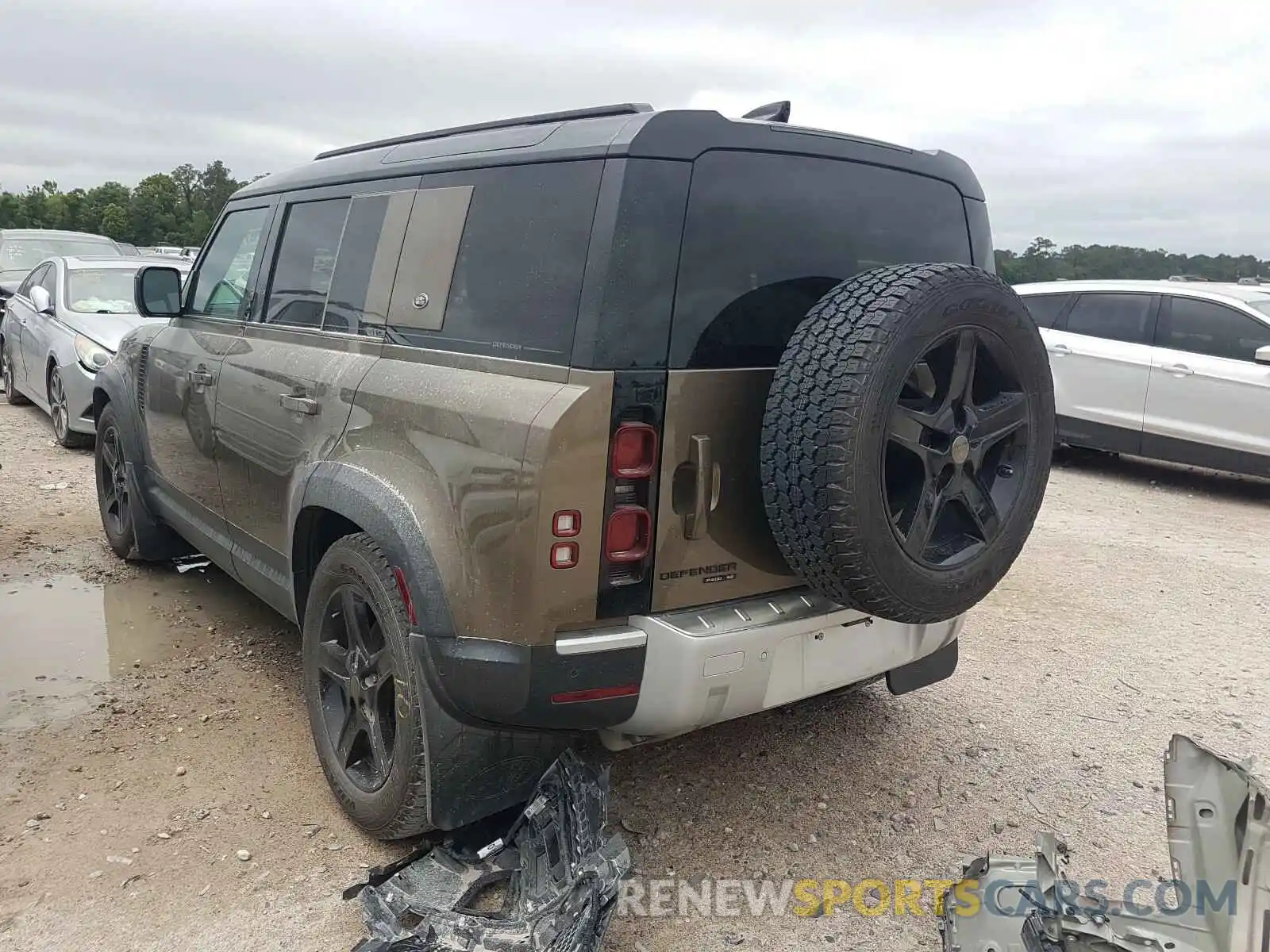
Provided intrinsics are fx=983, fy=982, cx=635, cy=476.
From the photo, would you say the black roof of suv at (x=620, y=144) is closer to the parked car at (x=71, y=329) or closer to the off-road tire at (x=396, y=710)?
the off-road tire at (x=396, y=710)

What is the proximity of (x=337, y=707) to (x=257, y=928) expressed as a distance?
716mm

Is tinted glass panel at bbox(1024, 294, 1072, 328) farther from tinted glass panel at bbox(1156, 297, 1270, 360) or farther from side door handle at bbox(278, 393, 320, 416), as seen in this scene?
side door handle at bbox(278, 393, 320, 416)

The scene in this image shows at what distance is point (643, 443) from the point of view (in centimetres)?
233

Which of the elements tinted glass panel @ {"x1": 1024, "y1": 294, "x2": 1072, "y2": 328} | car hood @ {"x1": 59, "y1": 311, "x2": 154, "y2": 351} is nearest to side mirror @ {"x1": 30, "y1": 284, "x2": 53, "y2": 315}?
car hood @ {"x1": 59, "y1": 311, "x2": 154, "y2": 351}

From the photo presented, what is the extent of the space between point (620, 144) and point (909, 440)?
990 mm

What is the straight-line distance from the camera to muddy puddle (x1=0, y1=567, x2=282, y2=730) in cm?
381

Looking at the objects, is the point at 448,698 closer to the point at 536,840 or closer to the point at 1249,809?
the point at 536,840

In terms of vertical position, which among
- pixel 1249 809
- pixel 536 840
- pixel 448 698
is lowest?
pixel 536 840

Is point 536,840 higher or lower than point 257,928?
higher

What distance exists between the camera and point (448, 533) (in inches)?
95.4

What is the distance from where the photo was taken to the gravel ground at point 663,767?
2596 mm

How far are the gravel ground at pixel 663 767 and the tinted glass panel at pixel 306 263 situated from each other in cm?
147

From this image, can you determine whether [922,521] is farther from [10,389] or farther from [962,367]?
[10,389]

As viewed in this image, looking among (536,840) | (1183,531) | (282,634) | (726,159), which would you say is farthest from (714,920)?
(1183,531)
